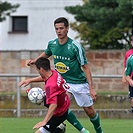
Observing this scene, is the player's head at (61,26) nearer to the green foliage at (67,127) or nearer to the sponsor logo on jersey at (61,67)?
the sponsor logo on jersey at (61,67)

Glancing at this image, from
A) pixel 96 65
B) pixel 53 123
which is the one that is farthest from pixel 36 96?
pixel 96 65

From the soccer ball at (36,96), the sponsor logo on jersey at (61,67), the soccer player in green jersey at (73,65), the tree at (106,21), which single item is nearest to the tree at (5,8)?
the tree at (106,21)

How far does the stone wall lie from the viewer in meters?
21.1

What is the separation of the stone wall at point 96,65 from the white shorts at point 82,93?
767 cm

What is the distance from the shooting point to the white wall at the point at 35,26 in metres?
35.2

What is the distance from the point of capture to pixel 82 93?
41.2 ft

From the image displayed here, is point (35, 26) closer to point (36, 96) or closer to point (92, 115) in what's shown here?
point (92, 115)

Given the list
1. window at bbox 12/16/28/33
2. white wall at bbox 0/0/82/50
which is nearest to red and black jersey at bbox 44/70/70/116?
white wall at bbox 0/0/82/50

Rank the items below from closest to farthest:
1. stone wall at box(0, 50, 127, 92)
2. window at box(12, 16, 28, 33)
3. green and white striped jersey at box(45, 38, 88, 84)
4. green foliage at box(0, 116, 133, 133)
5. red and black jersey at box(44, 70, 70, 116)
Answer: red and black jersey at box(44, 70, 70, 116) → green and white striped jersey at box(45, 38, 88, 84) → green foliage at box(0, 116, 133, 133) → stone wall at box(0, 50, 127, 92) → window at box(12, 16, 28, 33)

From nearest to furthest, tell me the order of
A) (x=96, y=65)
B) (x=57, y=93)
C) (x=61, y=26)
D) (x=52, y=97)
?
(x=52, y=97) < (x=57, y=93) < (x=61, y=26) < (x=96, y=65)

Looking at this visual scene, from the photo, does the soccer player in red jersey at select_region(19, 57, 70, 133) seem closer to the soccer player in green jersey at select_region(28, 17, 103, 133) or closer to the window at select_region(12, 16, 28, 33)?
the soccer player in green jersey at select_region(28, 17, 103, 133)

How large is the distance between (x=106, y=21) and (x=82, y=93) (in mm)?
12454

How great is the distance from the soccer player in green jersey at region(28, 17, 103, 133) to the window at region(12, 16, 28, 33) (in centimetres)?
2367

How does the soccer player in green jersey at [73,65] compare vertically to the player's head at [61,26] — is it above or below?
below
